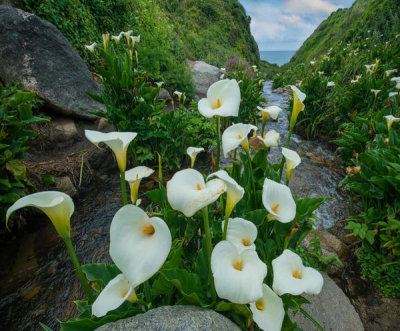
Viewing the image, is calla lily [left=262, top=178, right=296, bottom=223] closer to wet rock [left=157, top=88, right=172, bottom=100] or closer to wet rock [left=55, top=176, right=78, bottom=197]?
wet rock [left=55, top=176, right=78, bottom=197]

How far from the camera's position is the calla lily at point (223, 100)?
0.94 meters

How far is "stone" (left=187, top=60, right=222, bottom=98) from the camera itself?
8539 millimetres

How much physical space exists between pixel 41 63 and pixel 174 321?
4240mm

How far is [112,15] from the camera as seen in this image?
6684 mm

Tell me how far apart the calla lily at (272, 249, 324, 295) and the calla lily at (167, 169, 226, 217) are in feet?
1.48

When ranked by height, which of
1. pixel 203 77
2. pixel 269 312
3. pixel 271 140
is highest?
pixel 203 77

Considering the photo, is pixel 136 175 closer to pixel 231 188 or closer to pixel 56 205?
pixel 56 205

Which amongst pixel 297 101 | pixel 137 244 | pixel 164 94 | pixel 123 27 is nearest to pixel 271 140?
pixel 297 101

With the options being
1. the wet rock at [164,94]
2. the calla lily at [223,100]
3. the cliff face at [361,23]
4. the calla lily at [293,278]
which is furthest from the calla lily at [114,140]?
the cliff face at [361,23]

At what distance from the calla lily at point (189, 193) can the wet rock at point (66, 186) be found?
2.67 m

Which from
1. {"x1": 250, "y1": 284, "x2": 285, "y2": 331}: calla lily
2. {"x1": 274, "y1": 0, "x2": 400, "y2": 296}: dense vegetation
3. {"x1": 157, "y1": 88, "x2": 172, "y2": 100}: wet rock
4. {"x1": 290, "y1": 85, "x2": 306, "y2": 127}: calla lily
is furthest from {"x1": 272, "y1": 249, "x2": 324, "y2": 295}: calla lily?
{"x1": 157, "y1": 88, "x2": 172, "y2": 100}: wet rock

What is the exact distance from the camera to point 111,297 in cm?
81

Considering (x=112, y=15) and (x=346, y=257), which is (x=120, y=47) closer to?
(x=112, y=15)

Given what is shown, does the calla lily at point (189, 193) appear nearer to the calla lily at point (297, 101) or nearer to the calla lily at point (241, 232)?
the calla lily at point (241, 232)
